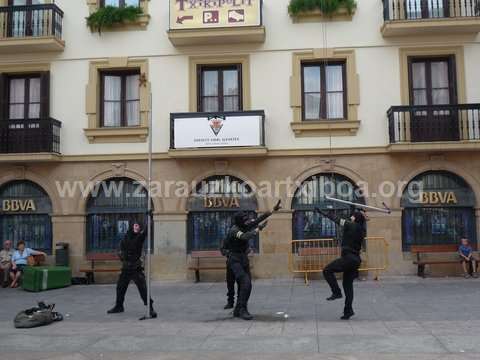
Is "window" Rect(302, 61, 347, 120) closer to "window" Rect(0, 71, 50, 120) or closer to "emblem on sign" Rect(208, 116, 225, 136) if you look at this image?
"emblem on sign" Rect(208, 116, 225, 136)

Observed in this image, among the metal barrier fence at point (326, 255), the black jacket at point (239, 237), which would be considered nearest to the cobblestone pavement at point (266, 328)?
the black jacket at point (239, 237)

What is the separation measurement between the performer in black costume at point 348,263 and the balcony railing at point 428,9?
792cm

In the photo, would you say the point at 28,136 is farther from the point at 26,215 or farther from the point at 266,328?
the point at 266,328

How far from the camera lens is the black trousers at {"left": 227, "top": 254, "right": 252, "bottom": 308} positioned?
10.2 m

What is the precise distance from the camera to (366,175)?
16422 millimetres

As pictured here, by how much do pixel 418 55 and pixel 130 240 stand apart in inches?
387

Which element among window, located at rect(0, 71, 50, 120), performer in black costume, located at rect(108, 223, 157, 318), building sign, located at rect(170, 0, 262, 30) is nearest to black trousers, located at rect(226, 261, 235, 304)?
performer in black costume, located at rect(108, 223, 157, 318)

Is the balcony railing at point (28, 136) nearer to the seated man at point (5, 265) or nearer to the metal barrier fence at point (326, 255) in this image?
the seated man at point (5, 265)

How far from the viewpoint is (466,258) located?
50.8 ft

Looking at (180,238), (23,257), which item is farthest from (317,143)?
(23,257)

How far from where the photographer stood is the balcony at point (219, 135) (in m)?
16.1

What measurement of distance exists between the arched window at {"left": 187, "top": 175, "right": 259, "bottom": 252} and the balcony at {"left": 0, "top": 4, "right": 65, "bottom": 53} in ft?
19.3

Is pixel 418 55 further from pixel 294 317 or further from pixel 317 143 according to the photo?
pixel 294 317

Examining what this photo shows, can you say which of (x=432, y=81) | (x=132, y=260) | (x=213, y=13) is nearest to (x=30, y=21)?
(x=213, y=13)
